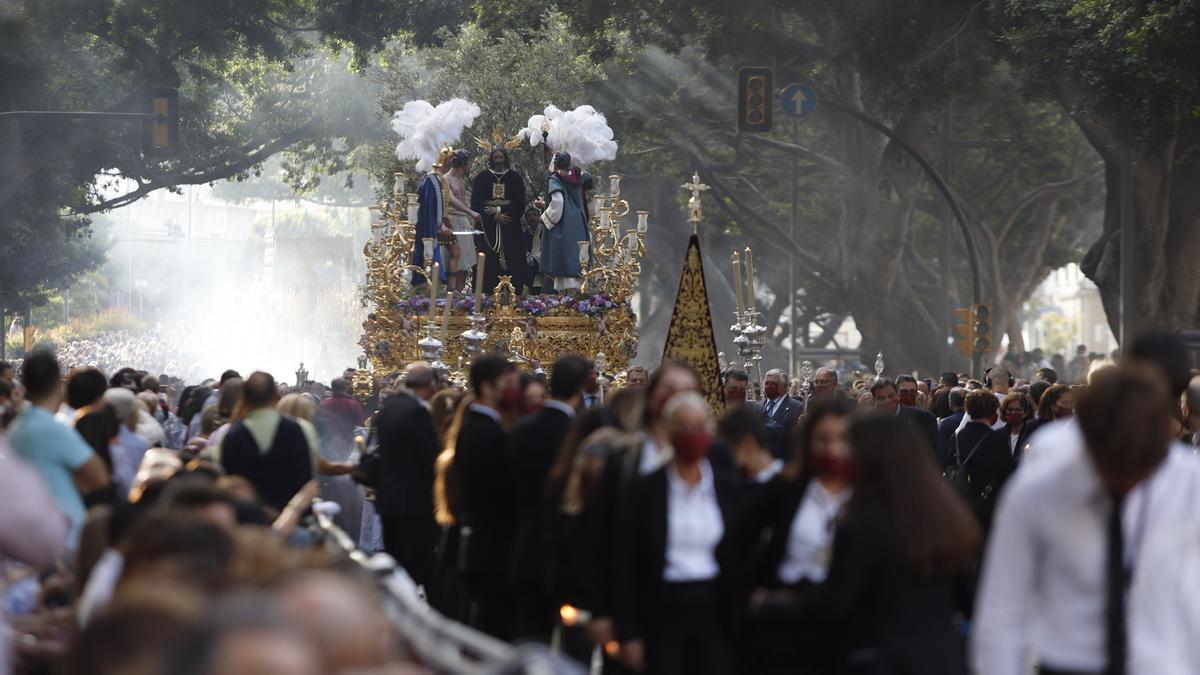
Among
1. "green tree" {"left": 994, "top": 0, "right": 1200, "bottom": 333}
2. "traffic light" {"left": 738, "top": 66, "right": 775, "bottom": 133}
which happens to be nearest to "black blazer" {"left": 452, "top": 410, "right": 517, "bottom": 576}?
"green tree" {"left": 994, "top": 0, "right": 1200, "bottom": 333}

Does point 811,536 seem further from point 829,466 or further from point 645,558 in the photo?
point 645,558

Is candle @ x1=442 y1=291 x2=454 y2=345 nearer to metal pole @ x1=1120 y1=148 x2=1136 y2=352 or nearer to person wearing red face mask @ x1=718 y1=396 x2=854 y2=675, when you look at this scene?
metal pole @ x1=1120 y1=148 x2=1136 y2=352

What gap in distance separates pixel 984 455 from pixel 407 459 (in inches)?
151

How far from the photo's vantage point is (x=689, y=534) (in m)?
6.89

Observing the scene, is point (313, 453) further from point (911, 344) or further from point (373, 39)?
point (373, 39)

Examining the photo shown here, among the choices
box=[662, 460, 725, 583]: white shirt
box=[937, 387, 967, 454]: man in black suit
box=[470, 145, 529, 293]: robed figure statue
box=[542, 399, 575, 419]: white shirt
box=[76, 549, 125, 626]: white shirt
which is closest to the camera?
box=[76, 549, 125, 626]: white shirt

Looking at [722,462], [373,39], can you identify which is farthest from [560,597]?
[373,39]

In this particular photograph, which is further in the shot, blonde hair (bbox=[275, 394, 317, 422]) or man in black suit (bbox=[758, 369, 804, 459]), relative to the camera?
man in black suit (bbox=[758, 369, 804, 459])

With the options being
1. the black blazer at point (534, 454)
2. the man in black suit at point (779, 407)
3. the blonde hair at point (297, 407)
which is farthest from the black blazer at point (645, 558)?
the man in black suit at point (779, 407)

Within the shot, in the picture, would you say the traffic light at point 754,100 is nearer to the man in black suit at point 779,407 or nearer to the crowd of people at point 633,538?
the man in black suit at point 779,407

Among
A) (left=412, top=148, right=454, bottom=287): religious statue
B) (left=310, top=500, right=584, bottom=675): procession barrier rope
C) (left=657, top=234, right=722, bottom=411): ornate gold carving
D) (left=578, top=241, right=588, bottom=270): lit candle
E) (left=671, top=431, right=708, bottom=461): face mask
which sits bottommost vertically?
(left=310, top=500, right=584, bottom=675): procession barrier rope

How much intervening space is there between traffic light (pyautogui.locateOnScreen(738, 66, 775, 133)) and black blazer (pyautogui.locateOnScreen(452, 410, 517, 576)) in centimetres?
1648

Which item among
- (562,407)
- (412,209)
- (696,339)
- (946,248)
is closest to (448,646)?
(562,407)

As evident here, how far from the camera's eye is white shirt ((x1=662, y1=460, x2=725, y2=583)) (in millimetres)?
6887
